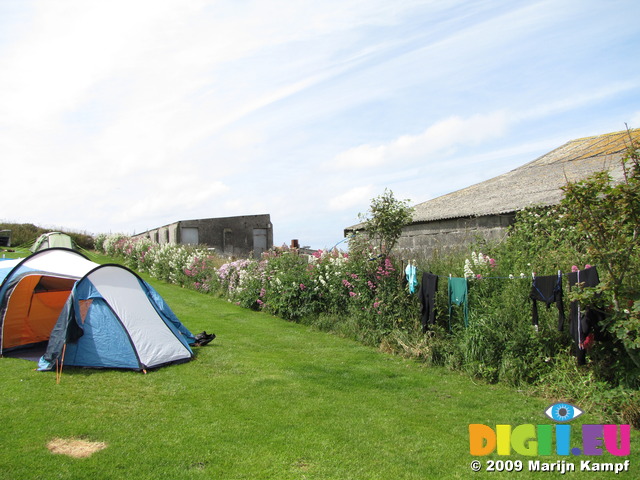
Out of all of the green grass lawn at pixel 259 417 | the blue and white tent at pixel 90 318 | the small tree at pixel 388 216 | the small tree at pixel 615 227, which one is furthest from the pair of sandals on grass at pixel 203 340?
the small tree at pixel 615 227

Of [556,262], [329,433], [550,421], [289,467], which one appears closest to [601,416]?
[550,421]

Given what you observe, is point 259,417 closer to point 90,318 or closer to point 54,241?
point 90,318

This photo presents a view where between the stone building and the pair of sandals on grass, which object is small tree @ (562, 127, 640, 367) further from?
the stone building

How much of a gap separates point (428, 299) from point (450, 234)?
3.15 m

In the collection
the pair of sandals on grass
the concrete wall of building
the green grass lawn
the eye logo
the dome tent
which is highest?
the dome tent

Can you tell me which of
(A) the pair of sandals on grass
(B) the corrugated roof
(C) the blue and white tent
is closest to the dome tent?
(C) the blue and white tent

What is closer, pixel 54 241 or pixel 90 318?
pixel 90 318

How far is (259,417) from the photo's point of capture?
6316mm

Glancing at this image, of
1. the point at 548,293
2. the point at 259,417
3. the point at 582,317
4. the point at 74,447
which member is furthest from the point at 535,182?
the point at 74,447

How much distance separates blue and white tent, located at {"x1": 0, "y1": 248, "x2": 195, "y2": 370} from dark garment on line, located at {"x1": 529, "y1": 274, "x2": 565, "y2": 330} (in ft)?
18.2

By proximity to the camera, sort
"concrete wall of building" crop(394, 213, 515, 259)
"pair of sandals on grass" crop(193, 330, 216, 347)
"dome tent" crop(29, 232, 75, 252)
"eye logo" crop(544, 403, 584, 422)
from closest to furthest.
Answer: "eye logo" crop(544, 403, 584, 422), "pair of sandals on grass" crop(193, 330, 216, 347), "concrete wall of building" crop(394, 213, 515, 259), "dome tent" crop(29, 232, 75, 252)

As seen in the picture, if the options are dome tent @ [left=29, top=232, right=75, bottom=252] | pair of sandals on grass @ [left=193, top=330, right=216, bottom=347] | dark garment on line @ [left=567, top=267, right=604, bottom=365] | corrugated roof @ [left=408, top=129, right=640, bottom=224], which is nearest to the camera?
dark garment on line @ [left=567, top=267, right=604, bottom=365]

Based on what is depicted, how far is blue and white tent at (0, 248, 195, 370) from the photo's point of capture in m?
8.22

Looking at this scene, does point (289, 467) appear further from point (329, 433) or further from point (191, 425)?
point (191, 425)
